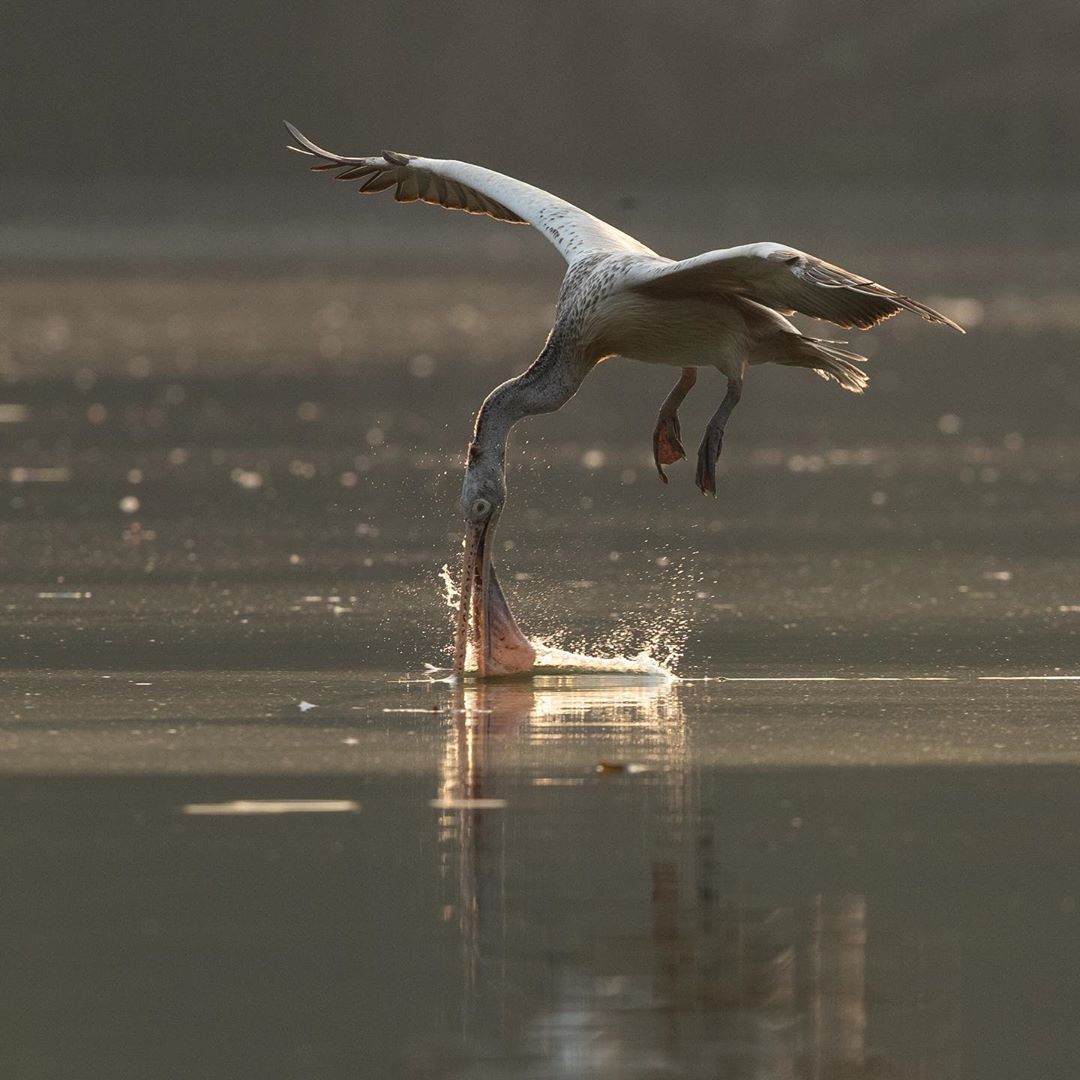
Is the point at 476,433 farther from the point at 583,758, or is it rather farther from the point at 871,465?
the point at 871,465

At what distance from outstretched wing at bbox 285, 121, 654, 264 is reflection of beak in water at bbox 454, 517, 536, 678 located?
179cm

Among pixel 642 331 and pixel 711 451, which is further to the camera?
pixel 642 331

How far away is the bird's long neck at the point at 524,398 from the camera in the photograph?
1212cm

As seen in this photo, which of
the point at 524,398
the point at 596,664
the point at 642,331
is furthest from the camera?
the point at 642,331

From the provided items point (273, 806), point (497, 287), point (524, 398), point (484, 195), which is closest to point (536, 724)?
point (273, 806)

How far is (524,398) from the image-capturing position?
40.8 ft

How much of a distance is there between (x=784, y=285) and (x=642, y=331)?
3.29ft

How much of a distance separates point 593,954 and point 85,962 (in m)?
1.14

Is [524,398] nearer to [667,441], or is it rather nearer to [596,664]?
[667,441]

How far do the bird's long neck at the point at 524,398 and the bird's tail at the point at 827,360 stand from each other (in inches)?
39.8

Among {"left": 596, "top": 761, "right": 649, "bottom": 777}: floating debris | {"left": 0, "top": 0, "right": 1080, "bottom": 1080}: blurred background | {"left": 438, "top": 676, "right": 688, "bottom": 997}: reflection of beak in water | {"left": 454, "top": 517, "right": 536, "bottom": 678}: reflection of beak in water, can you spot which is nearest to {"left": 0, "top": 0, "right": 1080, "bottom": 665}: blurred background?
{"left": 0, "top": 0, "right": 1080, "bottom": 1080}: blurred background

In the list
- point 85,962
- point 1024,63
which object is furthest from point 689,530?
point 1024,63

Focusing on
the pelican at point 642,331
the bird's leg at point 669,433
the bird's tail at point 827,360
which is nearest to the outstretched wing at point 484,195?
the pelican at point 642,331

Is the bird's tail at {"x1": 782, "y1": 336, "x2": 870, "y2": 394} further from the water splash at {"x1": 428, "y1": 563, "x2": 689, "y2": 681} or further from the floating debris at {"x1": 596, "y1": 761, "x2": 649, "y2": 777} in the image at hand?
the floating debris at {"x1": 596, "y1": 761, "x2": 649, "y2": 777}
